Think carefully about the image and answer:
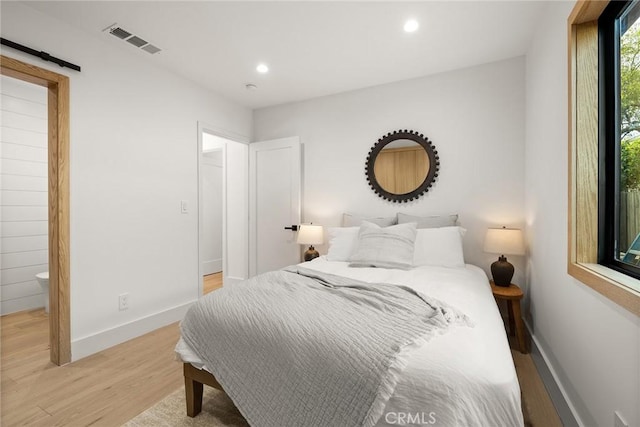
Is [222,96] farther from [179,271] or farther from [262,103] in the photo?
[179,271]

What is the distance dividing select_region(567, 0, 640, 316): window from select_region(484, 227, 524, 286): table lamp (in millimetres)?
977

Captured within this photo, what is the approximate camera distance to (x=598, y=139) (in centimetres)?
137

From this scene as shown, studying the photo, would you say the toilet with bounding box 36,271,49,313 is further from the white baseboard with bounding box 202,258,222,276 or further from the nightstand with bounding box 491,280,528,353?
the nightstand with bounding box 491,280,528,353

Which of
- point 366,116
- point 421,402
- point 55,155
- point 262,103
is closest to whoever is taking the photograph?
point 421,402

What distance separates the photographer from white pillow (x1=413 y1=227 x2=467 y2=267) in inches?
94.3

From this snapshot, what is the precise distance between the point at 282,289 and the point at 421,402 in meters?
0.93

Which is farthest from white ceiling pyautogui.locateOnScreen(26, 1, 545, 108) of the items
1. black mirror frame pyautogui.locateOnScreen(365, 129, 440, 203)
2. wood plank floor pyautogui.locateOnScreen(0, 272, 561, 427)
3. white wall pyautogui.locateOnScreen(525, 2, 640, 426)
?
wood plank floor pyautogui.locateOnScreen(0, 272, 561, 427)

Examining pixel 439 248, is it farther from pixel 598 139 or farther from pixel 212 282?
pixel 212 282

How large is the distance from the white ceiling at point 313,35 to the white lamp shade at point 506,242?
1.60 metres

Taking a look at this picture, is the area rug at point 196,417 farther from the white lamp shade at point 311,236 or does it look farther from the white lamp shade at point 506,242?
the white lamp shade at point 311,236

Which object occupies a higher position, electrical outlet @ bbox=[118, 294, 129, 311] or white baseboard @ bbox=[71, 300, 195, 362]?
electrical outlet @ bbox=[118, 294, 129, 311]

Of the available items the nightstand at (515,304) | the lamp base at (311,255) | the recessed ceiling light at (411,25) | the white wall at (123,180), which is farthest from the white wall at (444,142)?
the white wall at (123,180)

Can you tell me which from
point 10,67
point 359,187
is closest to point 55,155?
point 10,67

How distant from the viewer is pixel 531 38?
237 cm
